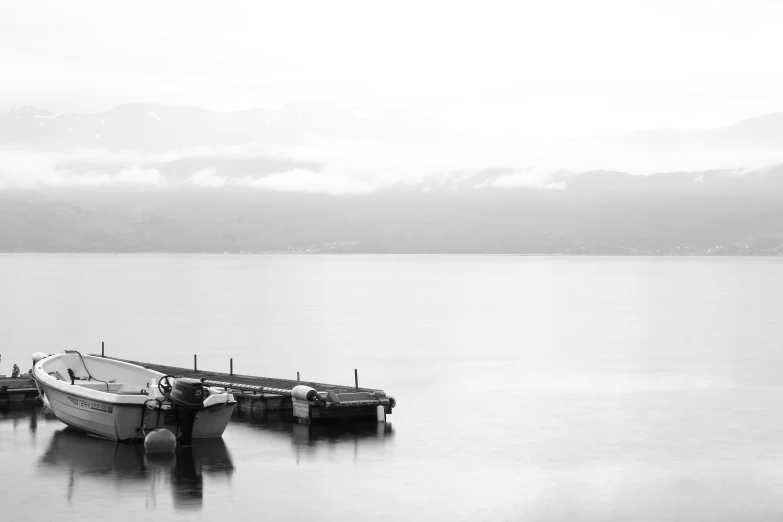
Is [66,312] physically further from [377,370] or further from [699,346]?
[699,346]

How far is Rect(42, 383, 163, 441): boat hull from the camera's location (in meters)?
30.7

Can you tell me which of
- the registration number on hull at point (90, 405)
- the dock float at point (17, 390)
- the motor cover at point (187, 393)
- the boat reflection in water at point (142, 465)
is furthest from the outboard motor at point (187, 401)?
the dock float at point (17, 390)

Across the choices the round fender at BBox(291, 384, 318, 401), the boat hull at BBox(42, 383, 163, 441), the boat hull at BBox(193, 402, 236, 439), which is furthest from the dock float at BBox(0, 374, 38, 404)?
the round fender at BBox(291, 384, 318, 401)

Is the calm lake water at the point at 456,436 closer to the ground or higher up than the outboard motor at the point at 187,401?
closer to the ground

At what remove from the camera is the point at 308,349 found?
242 feet

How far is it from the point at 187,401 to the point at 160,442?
1.46 m

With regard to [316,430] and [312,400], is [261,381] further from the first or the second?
[316,430]

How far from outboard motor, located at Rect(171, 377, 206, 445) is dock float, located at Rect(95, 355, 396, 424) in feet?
15.5

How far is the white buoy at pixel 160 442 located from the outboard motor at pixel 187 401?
809mm

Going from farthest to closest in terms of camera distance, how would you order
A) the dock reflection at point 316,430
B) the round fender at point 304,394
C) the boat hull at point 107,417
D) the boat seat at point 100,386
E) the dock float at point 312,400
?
the boat seat at point 100,386 < the dock float at point 312,400 < the round fender at point 304,394 < the dock reflection at point 316,430 < the boat hull at point 107,417

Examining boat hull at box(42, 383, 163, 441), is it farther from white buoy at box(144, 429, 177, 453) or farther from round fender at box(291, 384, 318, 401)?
round fender at box(291, 384, 318, 401)

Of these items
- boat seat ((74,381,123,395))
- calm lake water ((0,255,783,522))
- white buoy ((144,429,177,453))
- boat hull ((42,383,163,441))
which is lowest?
calm lake water ((0,255,783,522))

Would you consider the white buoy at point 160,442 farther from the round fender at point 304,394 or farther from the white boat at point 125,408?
the round fender at point 304,394

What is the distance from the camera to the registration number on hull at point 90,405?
30906 millimetres
